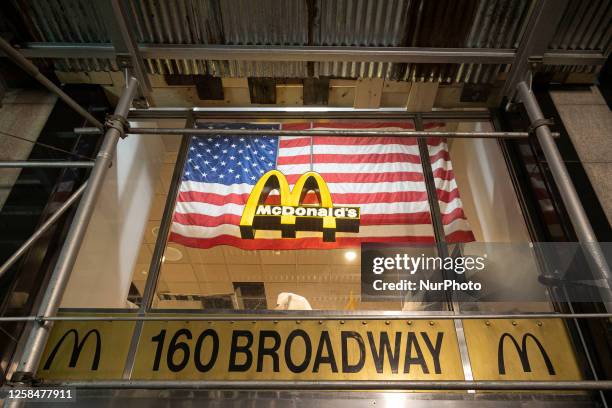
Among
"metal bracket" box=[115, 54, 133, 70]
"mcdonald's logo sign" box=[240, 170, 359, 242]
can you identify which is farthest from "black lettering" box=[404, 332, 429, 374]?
"metal bracket" box=[115, 54, 133, 70]

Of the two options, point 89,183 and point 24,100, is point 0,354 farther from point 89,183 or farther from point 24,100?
point 24,100

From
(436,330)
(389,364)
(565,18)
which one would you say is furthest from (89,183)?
(565,18)

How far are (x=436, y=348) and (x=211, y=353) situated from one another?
1.78 metres

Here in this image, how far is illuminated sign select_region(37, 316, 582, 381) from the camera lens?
10.1 ft

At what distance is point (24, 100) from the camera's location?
4562mm

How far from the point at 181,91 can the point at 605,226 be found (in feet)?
15.8

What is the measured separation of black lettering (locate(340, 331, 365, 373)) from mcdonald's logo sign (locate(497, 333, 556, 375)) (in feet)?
3.46

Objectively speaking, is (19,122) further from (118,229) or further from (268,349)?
(268,349)

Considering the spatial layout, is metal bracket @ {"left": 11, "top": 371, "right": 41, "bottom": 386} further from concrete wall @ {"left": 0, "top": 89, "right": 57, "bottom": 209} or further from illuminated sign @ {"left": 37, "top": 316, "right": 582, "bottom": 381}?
concrete wall @ {"left": 0, "top": 89, "right": 57, "bottom": 209}

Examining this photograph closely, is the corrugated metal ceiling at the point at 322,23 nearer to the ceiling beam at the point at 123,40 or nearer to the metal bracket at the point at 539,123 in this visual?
the ceiling beam at the point at 123,40

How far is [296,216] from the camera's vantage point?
4.17m

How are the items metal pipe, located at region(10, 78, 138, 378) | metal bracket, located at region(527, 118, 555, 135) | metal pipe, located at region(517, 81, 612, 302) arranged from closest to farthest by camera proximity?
metal pipe, located at region(10, 78, 138, 378) < metal pipe, located at region(517, 81, 612, 302) < metal bracket, located at region(527, 118, 555, 135)

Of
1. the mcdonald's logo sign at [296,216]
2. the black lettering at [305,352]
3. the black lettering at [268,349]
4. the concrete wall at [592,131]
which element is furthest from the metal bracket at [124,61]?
the concrete wall at [592,131]

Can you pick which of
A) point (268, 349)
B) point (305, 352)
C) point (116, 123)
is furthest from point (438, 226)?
point (116, 123)
